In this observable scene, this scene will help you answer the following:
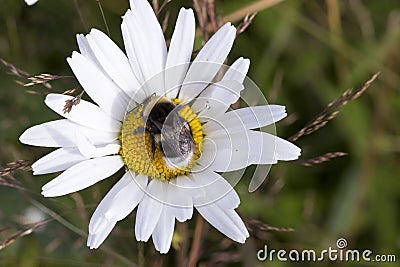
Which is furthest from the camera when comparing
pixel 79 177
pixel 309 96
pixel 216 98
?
pixel 309 96

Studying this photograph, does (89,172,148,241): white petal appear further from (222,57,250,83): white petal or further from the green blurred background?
the green blurred background

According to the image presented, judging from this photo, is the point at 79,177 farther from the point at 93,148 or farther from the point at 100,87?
the point at 100,87

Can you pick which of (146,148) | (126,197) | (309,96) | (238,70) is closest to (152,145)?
→ (146,148)

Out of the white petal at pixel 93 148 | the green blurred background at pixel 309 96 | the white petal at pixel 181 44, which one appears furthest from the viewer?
the green blurred background at pixel 309 96

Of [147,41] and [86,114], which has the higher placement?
[147,41]

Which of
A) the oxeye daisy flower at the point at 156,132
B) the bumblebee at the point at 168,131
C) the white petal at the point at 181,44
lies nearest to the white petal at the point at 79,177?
the oxeye daisy flower at the point at 156,132

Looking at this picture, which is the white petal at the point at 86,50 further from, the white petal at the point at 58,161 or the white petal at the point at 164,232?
the white petal at the point at 164,232
